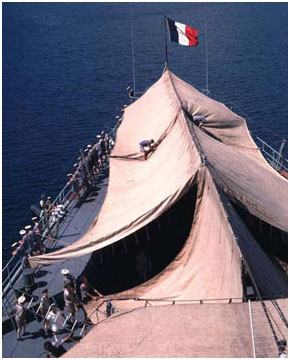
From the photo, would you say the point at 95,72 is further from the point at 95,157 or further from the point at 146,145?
the point at 146,145

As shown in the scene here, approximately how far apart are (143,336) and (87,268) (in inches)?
327

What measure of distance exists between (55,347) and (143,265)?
4160 mm

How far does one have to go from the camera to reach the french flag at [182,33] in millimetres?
26422

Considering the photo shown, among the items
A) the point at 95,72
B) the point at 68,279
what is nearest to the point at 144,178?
the point at 68,279

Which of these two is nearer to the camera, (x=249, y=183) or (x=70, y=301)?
(x=70, y=301)

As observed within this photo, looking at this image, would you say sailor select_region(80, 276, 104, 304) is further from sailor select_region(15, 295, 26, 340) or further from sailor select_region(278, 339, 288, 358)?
sailor select_region(278, 339, 288, 358)

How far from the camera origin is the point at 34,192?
119 ft

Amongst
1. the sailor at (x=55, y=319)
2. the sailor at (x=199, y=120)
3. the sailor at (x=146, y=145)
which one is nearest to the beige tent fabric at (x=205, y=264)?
the sailor at (x=55, y=319)

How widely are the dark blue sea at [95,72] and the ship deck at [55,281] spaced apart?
871 cm

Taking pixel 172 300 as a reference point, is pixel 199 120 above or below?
above

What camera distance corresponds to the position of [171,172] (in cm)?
1666

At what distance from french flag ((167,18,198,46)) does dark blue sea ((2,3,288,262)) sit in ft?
50.5

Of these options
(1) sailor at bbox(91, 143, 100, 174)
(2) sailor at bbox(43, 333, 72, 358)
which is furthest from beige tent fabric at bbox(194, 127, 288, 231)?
(1) sailor at bbox(91, 143, 100, 174)

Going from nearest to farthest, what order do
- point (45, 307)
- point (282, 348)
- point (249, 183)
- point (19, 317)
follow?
point (282, 348) → point (19, 317) → point (45, 307) → point (249, 183)
